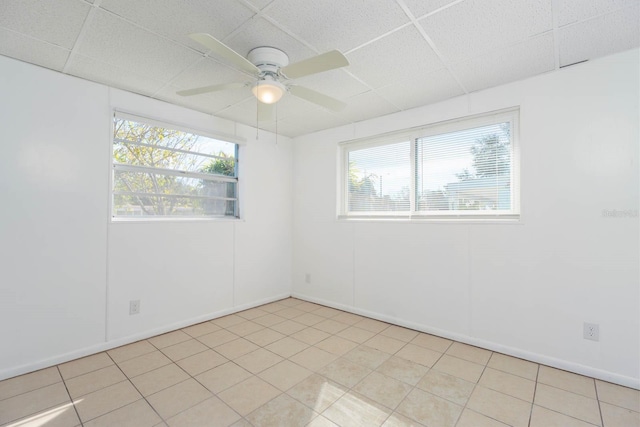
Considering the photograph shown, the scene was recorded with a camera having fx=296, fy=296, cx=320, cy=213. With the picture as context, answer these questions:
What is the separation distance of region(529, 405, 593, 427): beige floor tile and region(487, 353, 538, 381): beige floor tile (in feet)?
1.38

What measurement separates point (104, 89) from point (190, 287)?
7.13 ft

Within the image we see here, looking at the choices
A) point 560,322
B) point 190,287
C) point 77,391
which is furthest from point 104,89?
point 560,322

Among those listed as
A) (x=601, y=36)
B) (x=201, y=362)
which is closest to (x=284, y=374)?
(x=201, y=362)

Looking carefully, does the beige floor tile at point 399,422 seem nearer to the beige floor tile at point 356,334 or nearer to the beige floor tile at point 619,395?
the beige floor tile at point 356,334

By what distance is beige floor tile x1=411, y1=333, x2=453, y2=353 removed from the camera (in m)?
2.84

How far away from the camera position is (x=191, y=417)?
1.85 m

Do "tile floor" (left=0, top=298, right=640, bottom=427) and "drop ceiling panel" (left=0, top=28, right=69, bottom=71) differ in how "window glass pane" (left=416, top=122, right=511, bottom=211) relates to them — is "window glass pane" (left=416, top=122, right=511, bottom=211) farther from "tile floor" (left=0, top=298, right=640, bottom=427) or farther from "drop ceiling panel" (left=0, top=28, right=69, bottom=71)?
"drop ceiling panel" (left=0, top=28, right=69, bottom=71)

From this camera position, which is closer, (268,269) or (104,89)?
(104,89)

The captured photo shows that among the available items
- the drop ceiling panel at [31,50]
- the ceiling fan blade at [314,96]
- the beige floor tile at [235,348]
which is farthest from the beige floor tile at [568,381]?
the drop ceiling panel at [31,50]

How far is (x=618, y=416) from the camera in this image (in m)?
1.87

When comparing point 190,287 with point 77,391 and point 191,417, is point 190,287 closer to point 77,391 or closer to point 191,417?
point 77,391

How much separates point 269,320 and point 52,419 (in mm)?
2041

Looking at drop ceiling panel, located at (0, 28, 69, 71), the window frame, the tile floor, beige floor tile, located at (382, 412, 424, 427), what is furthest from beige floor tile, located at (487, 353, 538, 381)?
drop ceiling panel, located at (0, 28, 69, 71)

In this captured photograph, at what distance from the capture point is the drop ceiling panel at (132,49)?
194 centimetres
